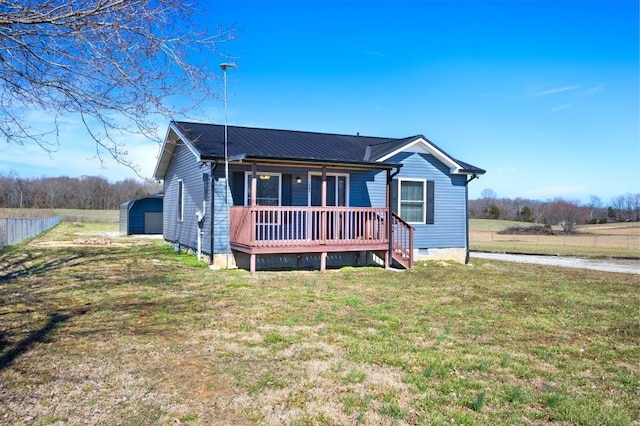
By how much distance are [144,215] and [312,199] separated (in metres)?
15.5

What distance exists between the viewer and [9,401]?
344cm

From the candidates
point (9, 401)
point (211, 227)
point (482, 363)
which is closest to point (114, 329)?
point (9, 401)

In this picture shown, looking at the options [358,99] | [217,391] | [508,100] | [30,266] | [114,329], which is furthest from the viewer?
[358,99]

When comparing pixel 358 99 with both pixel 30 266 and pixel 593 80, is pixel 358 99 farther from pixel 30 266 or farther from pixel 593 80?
pixel 30 266

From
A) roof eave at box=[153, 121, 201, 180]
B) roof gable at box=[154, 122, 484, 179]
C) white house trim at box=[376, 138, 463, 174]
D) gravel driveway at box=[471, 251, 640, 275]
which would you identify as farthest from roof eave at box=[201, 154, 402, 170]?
gravel driveway at box=[471, 251, 640, 275]

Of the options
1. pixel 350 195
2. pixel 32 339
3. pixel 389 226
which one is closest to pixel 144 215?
pixel 350 195

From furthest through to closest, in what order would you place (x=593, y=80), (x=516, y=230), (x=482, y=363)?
(x=516, y=230) → (x=593, y=80) → (x=482, y=363)

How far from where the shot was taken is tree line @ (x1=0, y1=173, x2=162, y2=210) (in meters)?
57.5

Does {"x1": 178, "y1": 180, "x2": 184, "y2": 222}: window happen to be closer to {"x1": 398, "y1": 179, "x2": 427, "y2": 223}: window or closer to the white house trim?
the white house trim

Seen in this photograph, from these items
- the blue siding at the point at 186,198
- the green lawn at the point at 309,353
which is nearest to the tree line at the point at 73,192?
the blue siding at the point at 186,198

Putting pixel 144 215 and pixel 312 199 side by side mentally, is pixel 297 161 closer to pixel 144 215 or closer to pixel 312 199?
pixel 312 199

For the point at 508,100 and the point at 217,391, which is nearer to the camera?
the point at 217,391

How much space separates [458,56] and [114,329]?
1283 cm

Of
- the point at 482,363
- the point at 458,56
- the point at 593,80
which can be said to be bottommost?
the point at 482,363
